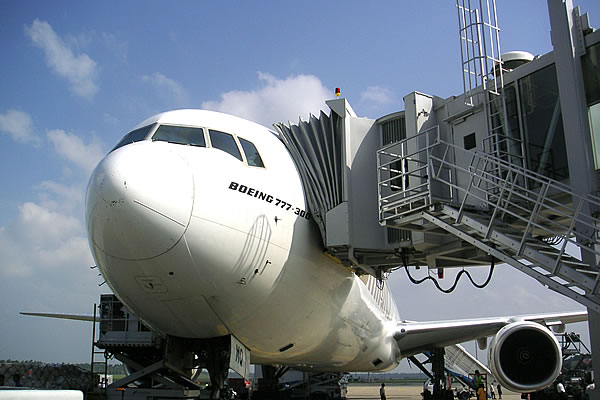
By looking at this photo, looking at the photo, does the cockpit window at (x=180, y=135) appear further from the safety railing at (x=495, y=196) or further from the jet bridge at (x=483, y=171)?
the safety railing at (x=495, y=196)

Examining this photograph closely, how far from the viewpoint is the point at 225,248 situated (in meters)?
7.74

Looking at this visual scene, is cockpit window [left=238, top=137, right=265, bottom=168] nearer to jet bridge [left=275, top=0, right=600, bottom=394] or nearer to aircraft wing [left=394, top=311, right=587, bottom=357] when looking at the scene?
jet bridge [left=275, top=0, right=600, bottom=394]

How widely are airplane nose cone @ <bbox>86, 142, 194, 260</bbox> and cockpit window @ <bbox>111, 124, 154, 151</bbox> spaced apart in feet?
3.85

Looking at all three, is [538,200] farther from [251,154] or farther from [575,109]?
[251,154]

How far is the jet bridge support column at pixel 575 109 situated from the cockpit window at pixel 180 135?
5.02 meters

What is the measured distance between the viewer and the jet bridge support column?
6738 millimetres

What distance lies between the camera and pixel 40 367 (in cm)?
1480

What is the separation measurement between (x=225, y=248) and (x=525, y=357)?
18.1ft

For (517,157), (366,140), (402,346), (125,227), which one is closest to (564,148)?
(517,157)

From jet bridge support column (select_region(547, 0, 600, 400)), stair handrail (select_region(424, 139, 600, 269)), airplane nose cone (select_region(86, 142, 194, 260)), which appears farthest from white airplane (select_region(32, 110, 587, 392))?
jet bridge support column (select_region(547, 0, 600, 400))

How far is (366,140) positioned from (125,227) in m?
4.58

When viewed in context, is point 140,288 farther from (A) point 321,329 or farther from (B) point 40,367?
(B) point 40,367

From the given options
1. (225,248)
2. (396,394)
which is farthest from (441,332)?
(396,394)

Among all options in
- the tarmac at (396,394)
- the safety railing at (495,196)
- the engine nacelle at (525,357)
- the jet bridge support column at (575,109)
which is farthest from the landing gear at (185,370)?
the tarmac at (396,394)
